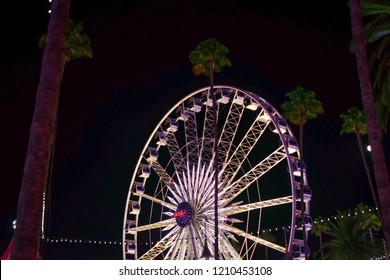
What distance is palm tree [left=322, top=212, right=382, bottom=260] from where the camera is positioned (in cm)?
4225

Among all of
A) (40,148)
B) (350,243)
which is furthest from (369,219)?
(40,148)

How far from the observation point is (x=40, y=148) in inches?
439

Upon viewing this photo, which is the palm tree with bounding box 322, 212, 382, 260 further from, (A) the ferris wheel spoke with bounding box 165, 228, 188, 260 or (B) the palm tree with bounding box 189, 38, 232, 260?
(B) the palm tree with bounding box 189, 38, 232, 260

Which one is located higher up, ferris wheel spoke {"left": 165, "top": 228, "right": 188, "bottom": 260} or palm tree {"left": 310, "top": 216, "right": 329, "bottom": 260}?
palm tree {"left": 310, "top": 216, "right": 329, "bottom": 260}

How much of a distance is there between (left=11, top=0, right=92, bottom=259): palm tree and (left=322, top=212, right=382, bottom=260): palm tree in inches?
1360

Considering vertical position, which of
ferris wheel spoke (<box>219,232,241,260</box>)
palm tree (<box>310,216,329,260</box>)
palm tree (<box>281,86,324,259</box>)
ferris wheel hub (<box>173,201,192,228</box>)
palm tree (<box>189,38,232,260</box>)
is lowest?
ferris wheel spoke (<box>219,232,241,260</box>)

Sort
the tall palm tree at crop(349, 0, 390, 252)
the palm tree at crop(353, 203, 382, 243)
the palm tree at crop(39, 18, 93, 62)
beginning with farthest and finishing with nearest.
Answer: the palm tree at crop(353, 203, 382, 243) → the palm tree at crop(39, 18, 93, 62) → the tall palm tree at crop(349, 0, 390, 252)

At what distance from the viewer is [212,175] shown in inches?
1476

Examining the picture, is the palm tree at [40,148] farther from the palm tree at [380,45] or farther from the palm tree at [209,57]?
the palm tree at [209,57]

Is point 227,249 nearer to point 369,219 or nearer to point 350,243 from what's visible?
point 350,243

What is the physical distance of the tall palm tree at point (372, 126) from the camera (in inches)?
571

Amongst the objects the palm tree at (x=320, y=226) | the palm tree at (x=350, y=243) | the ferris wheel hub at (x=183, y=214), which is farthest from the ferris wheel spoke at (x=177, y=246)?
the palm tree at (x=320, y=226)

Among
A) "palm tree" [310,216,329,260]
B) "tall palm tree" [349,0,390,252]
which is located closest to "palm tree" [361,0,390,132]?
"tall palm tree" [349,0,390,252]

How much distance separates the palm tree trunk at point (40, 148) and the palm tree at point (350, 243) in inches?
1360
